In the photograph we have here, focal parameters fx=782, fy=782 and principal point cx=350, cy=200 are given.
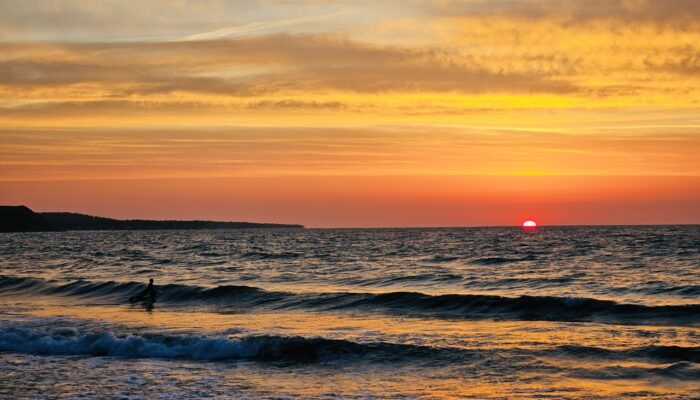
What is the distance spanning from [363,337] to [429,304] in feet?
34.9

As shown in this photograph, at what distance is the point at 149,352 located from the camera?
25.1 meters

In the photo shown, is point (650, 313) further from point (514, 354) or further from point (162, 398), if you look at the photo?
point (162, 398)

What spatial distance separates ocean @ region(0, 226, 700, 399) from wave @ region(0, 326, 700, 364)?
0.06m

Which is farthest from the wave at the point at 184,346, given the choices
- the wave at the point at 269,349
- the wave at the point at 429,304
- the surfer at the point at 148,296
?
the surfer at the point at 148,296

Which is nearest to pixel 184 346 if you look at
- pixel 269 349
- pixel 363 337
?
pixel 269 349

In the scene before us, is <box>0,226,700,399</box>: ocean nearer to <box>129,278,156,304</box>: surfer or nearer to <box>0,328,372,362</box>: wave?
<box>0,328,372,362</box>: wave

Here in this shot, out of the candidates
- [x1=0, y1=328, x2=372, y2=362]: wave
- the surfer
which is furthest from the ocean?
the surfer

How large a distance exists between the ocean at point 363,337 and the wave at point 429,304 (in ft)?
0.33

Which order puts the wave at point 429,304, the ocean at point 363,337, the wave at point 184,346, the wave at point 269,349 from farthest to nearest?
the wave at point 429,304
the wave at point 184,346
the wave at point 269,349
the ocean at point 363,337

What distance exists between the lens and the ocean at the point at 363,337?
20109 millimetres

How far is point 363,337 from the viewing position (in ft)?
89.7

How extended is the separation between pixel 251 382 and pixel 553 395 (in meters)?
7.81

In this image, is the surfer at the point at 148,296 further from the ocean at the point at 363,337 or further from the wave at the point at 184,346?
the wave at the point at 184,346

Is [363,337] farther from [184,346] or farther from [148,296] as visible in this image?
[148,296]
